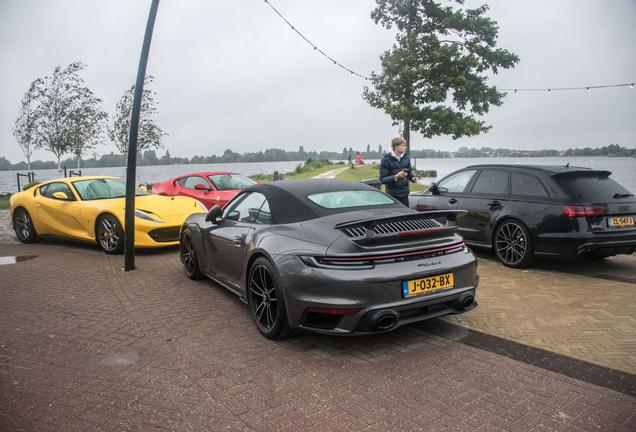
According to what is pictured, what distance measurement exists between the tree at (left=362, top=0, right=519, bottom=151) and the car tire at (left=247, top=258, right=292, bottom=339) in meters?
20.8

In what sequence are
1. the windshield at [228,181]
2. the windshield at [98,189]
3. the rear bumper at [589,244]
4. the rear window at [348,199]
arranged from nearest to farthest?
the rear window at [348,199], the rear bumper at [589,244], the windshield at [98,189], the windshield at [228,181]

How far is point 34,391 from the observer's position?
2840 mm

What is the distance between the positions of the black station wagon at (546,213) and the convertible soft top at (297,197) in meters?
2.73

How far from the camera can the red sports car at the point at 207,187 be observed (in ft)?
35.2

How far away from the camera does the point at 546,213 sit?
568cm

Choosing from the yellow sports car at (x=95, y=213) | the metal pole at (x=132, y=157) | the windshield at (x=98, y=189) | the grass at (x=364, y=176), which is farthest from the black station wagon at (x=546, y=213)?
the grass at (x=364, y=176)

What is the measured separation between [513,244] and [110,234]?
655 cm

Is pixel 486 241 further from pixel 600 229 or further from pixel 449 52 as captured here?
pixel 449 52

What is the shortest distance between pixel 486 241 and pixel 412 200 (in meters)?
1.94

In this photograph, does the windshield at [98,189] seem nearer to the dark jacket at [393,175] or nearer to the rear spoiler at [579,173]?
the dark jacket at [393,175]

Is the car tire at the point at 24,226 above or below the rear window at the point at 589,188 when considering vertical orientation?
below

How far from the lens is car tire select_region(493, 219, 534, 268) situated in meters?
5.88

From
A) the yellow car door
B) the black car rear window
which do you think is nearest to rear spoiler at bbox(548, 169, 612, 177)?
the black car rear window

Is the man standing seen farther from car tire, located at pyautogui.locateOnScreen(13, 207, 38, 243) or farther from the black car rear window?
car tire, located at pyautogui.locateOnScreen(13, 207, 38, 243)
